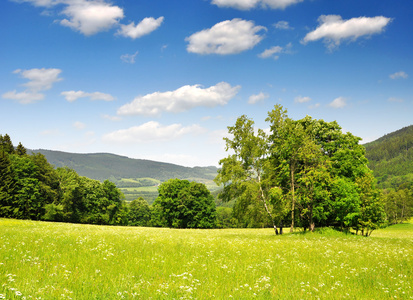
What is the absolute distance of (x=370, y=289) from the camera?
824cm

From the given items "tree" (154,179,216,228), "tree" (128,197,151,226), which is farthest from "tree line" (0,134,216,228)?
"tree" (128,197,151,226)

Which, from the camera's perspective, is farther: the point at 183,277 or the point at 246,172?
the point at 246,172

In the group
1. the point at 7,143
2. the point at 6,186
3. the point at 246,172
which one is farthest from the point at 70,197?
the point at 246,172

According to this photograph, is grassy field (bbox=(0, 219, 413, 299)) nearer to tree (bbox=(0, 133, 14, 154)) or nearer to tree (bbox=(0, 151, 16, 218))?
tree (bbox=(0, 151, 16, 218))

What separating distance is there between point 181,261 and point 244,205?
77.5 feet

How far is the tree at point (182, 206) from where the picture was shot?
78.9 metres

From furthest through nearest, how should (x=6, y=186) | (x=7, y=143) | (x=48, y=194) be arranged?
1. (x=7, y=143)
2. (x=48, y=194)
3. (x=6, y=186)

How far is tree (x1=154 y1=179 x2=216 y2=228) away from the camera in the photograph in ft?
259

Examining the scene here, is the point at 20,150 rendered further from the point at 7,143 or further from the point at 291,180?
the point at 291,180

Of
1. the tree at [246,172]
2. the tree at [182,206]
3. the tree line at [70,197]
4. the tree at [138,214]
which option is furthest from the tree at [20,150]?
the tree at [246,172]

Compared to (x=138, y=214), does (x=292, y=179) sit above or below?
above

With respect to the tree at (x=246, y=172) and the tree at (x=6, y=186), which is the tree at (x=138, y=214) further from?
the tree at (x=246, y=172)

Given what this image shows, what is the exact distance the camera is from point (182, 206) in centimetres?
7800

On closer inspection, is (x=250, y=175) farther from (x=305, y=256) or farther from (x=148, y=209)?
(x=148, y=209)
